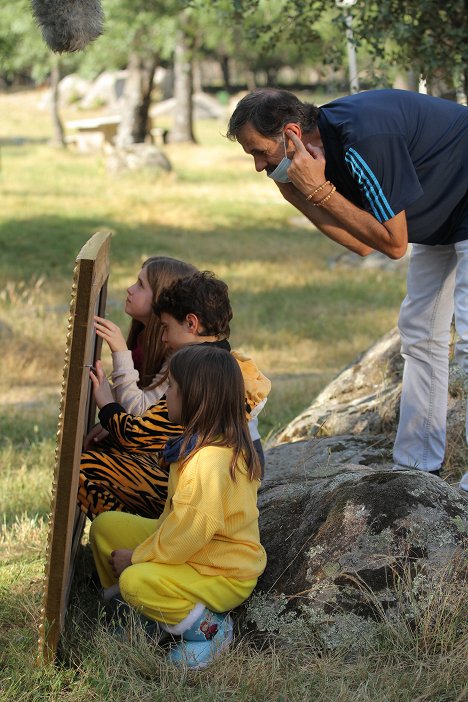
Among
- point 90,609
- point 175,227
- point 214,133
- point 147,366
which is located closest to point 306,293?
point 175,227

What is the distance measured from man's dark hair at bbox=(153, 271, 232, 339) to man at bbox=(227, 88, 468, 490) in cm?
50

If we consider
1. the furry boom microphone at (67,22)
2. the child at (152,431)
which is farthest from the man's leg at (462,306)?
the furry boom microphone at (67,22)

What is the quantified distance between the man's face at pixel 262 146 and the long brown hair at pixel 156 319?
25.9 inches

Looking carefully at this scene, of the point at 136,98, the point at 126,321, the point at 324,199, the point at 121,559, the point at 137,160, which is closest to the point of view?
the point at 121,559

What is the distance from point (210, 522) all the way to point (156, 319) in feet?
4.39

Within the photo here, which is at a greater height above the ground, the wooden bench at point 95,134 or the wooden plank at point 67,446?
the wooden plank at point 67,446

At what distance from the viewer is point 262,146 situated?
12.8 ft

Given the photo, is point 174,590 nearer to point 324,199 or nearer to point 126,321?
point 324,199

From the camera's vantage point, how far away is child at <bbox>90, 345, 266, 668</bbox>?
3.31 meters

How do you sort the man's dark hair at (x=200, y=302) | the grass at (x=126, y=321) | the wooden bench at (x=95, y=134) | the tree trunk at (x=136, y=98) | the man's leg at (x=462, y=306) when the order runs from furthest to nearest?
the wooden bench at (x=95, y=134), the tree trunk at (x=136, y=98), the man's leg at (x=462, y=306), the man's dark hair at (x=200, y=302), the grass at (x=126, y=321)

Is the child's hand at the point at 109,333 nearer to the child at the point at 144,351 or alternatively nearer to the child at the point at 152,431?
the child at the point at 144,351

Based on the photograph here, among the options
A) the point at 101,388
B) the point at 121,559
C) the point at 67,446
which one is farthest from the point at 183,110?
the point at 67,446

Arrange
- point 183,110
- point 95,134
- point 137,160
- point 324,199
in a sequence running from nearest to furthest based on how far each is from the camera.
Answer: point 324,199 → point 137,160 → point 95,134 → point 183,110

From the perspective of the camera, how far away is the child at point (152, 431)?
12.9ft
